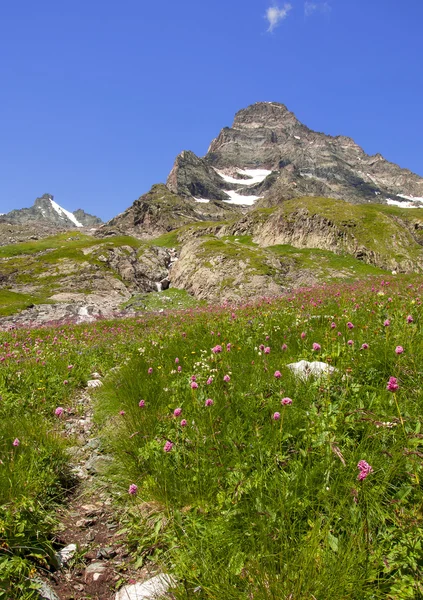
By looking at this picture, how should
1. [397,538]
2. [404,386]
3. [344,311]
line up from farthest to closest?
[344,311] < [404,386] < [397,538]

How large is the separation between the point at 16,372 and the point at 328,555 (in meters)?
8.14

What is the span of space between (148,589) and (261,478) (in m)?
1.28

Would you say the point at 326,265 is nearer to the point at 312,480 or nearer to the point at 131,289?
the point at 131,289

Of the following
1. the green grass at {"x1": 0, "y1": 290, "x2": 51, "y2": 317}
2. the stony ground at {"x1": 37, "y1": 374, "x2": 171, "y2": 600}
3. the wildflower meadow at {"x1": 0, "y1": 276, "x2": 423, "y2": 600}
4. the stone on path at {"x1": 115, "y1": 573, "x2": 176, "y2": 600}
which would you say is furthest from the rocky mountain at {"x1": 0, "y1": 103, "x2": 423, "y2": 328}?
the stone on path at {"x1": 115, "y1": 573, "x2": 176, "y2": 600}

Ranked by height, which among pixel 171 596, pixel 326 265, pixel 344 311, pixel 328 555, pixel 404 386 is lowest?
pixel 171 596

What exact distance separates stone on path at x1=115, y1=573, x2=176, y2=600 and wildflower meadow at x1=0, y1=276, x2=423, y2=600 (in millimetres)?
101

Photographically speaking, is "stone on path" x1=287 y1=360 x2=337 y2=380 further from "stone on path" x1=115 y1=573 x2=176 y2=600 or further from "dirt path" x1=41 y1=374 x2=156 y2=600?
"dirt path" x1=41 y1=374 x2=156 y2=600

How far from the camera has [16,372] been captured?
8.16 m

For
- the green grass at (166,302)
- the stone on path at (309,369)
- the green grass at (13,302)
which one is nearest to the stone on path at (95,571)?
the stone on path at (309,369)

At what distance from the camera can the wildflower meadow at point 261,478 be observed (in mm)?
2289

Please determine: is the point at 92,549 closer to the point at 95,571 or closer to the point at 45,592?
the point at 95,571

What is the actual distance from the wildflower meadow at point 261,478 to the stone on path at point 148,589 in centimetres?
10

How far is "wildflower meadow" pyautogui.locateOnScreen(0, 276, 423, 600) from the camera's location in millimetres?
2289

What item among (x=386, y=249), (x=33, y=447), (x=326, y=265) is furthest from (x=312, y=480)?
(x=386, y=249)
